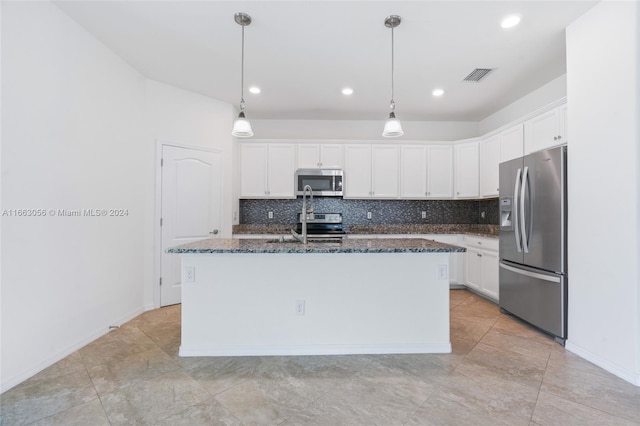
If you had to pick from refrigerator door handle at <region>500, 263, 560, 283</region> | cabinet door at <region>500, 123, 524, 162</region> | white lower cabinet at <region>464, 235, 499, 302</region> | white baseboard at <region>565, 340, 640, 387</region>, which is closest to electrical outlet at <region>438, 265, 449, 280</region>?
refrigerator door handle at <region>500, 263, 560, 283</region>

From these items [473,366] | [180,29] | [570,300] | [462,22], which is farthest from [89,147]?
[570,300]

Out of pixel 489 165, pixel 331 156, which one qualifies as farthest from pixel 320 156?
pixel 489 165

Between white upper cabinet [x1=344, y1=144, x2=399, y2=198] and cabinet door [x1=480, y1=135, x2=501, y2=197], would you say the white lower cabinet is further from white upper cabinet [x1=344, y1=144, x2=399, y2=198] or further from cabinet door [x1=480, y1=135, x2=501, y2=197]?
white upper cabinet [x1=344, y1=144, x2=399, y2=198]

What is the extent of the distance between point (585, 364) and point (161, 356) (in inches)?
133

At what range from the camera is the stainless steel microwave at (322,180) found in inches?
175

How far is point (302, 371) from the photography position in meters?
2.12

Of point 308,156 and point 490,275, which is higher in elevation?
point 308,156

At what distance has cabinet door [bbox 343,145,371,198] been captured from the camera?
15.0 feet

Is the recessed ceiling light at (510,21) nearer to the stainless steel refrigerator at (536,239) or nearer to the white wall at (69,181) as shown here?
the stainless steel refrigerator at (536,239)

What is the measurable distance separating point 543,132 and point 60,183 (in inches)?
182

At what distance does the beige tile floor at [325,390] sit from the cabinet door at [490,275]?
1.07 meters

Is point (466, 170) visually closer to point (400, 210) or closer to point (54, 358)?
point (400, 210)

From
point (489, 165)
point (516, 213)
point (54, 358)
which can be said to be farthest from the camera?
point (489, 165)

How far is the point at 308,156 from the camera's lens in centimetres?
455
